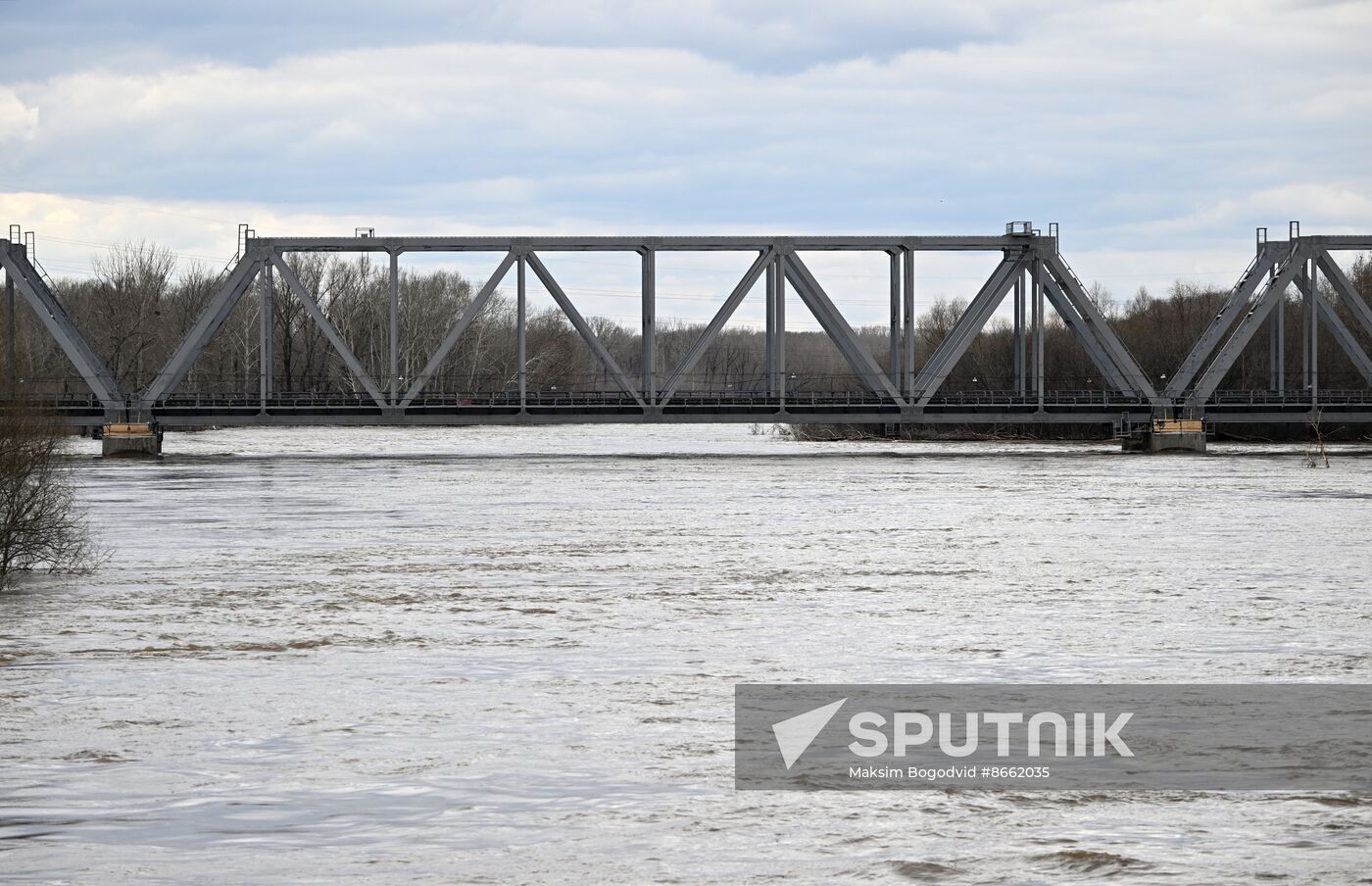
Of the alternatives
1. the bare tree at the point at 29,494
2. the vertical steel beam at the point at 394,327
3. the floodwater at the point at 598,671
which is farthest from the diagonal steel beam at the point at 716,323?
the bare tree at the point at 29,494

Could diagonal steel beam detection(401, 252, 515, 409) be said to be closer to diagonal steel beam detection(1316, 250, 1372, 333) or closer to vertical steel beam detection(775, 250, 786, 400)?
vertical steel beam detection(775, 250, 786, 400)

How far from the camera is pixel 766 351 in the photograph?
76.1 m

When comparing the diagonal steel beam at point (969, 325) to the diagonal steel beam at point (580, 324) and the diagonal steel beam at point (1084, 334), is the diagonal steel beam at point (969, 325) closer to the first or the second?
the diagonal steel beam at point (1084, 334)

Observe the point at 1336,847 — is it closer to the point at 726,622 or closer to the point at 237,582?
the point at 726,622

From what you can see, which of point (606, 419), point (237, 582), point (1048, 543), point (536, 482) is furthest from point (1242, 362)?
point (237, 582)

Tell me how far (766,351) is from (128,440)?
91.5 ft

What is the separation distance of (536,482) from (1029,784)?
132 ft

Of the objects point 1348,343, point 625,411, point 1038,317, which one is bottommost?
point 625,411

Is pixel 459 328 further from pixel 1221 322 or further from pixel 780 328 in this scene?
pixel 1221 322

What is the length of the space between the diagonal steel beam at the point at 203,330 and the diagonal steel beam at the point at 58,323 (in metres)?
1.63

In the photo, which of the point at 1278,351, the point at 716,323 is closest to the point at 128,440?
the point at 716,323

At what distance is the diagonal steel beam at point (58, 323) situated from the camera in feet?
232

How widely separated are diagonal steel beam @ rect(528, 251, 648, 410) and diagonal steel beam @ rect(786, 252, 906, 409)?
857 centimetres

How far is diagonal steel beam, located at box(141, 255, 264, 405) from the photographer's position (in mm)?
70769
